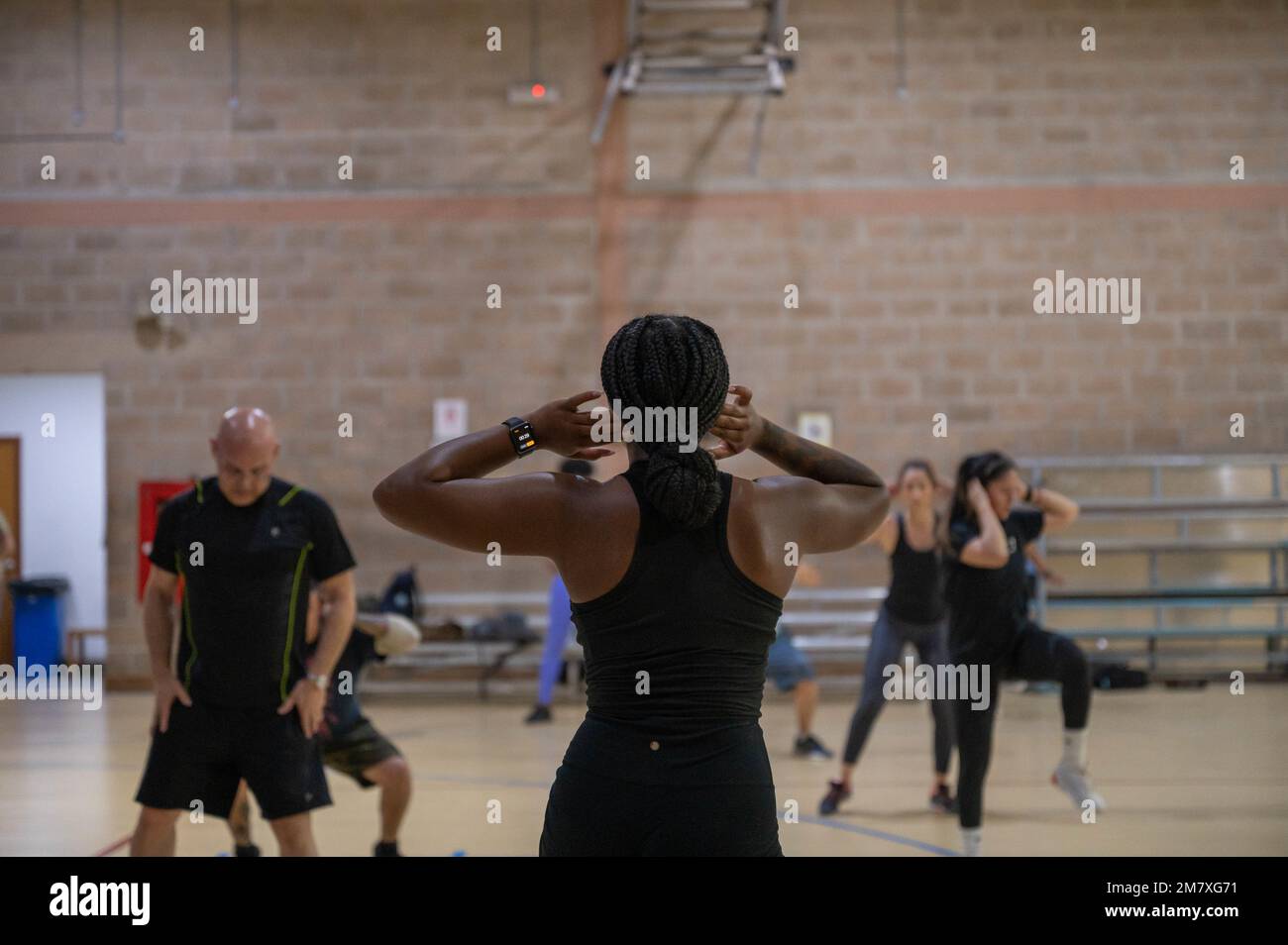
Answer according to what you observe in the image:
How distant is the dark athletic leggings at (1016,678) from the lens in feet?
16.1

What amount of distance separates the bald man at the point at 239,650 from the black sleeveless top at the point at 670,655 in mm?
2179

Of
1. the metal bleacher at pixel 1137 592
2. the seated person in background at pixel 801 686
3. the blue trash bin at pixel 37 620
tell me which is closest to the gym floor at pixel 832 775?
the seated person in background at pixel 801 686

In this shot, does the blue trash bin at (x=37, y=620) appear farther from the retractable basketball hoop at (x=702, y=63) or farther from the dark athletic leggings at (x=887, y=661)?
the dark athletic leggings at (x=887, y=661)

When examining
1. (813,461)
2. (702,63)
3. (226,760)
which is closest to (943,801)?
(226,760)

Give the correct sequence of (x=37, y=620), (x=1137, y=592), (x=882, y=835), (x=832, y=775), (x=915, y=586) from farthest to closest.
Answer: (x=37, y=620), (x=1137, y=592), (x=832, y=775), (x=915, y=586), (x=882, y=835)

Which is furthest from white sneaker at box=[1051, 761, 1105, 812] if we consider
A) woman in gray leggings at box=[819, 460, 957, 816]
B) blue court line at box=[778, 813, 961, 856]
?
woman in gray leggings at box=[819, 460, 957, 816]

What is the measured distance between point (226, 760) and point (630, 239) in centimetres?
801

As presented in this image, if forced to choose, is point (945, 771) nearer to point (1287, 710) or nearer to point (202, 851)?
point (202, 851)

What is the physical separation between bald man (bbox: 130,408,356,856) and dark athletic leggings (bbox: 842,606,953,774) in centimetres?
308

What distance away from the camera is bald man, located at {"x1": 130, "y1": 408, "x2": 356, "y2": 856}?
3.91 m

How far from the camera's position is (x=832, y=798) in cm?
618

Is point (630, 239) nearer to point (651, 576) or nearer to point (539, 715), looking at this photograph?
point (539, 715)

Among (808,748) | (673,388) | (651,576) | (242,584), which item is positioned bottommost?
(808,748)

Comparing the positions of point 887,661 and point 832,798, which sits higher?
point 887,661
